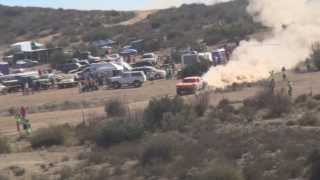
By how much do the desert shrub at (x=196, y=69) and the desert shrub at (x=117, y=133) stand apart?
1448 inches

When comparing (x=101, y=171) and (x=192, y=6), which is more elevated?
(x=192, y=6)

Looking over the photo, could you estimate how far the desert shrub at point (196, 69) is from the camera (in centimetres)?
7581

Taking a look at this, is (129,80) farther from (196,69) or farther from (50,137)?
(50,137)

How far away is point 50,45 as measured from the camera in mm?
133875

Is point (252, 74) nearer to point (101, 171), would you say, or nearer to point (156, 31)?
point (101, 171)

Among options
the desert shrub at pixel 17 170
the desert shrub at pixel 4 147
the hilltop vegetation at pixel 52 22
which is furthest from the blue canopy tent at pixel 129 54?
the desert shrub at pixel 17 170

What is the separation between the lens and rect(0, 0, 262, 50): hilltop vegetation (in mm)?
114812

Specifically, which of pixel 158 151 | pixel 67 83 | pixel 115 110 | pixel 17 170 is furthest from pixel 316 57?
pixel 17 170

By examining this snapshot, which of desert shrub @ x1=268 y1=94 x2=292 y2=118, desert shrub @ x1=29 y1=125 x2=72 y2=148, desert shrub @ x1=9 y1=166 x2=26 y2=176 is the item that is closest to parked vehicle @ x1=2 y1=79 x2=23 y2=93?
desert shrub @ x1=29 y1=125 x2=72 y2=148

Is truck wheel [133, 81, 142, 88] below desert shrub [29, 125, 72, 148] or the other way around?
the other way around

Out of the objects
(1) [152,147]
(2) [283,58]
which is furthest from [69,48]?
(1) [152,147]

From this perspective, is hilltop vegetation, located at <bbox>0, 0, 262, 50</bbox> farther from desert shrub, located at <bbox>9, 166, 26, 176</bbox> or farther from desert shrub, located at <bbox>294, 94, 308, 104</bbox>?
desert shrub, located at <bbox>9, 166, 26, 176</bbox>

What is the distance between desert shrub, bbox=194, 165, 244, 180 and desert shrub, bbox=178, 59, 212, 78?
165 ft

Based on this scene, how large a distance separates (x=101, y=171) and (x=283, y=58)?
4922 centimetres
